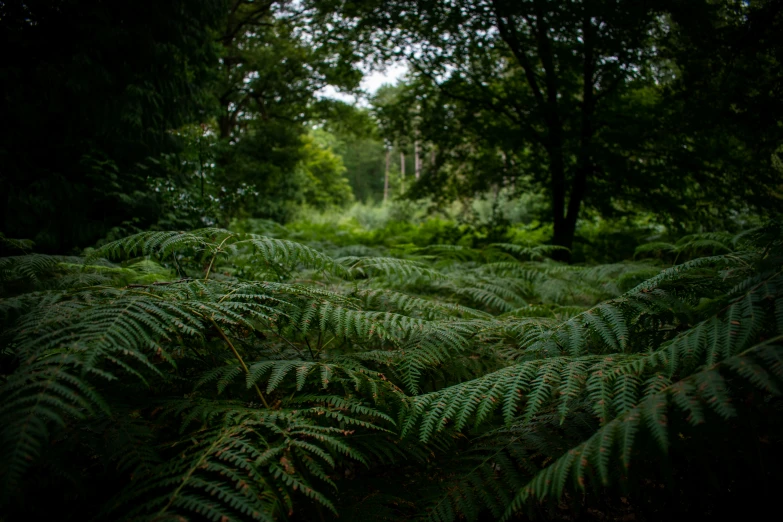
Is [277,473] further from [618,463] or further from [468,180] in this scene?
[468,180]

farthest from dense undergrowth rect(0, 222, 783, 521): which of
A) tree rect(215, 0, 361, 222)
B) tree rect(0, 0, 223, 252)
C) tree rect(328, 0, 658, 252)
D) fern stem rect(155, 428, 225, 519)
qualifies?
tree rect(215, 0, 361, 222)

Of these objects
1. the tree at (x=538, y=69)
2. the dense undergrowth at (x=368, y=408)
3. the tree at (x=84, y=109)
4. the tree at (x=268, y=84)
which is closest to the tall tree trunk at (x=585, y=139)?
the tree at (x=538, y=69)

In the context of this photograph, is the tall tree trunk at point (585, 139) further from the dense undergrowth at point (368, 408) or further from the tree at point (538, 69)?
the dense undergrowth at point (368, 408)

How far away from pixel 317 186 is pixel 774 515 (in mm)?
18749

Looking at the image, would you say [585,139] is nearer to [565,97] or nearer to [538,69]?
[565,97]

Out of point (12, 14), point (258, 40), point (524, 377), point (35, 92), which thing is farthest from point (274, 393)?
point (258, 40)

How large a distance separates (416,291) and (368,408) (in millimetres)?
1970

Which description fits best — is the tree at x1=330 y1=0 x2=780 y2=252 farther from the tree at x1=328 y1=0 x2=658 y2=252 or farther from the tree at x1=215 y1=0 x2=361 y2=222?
the tree at x1=215 y1=0 x2=361 y2=222

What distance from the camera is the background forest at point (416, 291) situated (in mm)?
990

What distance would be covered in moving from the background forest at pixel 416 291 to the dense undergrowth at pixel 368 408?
12 millimetres

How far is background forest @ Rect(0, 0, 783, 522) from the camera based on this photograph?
3.25 ft

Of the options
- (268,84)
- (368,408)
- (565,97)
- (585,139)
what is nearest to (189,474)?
(368,408)

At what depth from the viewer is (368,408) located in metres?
1.20

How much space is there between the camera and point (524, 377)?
1307 millimetres
